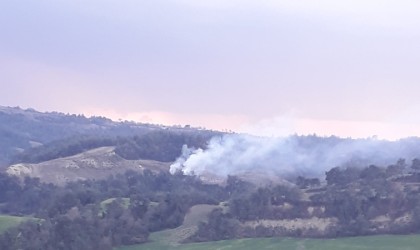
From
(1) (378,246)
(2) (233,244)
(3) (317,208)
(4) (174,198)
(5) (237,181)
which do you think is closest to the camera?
(1) (378,246)

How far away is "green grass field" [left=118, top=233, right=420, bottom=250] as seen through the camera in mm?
99688

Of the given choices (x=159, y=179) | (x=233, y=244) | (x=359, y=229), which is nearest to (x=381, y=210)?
(x=359, y=229)

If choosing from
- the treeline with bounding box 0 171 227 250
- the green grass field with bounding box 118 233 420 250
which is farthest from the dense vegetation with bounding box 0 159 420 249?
the green grass field with bounding box 118 233 420 250

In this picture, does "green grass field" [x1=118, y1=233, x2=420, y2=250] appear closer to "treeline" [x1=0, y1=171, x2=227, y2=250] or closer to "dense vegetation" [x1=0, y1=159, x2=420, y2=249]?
"dense vegetation" [x1=0, y1=159, x2=420, y2=249]

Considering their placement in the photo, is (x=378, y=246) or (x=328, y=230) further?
(x=328, y=230)

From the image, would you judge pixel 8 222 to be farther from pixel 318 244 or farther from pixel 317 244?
pixel 318 244

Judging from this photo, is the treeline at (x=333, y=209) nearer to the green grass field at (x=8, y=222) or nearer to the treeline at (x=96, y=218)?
the treeline at (x=96, y=218)

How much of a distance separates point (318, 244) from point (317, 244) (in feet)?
0.39

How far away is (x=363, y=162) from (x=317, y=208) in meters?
75.9

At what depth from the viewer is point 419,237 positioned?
335ft

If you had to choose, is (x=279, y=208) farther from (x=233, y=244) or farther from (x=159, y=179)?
(x=159, y=179)

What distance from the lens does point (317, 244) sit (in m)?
103

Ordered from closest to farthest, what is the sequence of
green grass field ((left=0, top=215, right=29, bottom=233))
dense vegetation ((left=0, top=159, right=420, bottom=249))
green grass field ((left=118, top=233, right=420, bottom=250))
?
green grass field ((left=118, top=233, right=420, bottom=250)) < dense vegetation ((left=0, top=159, right=420, bottom=249)) < green grass field ((left=0, top=215, right=29, bottom=233))

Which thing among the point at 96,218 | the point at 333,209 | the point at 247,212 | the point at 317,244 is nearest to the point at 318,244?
the point at 317,244
